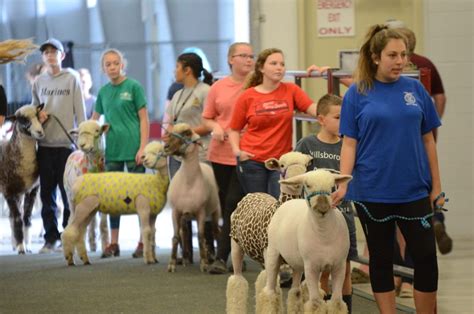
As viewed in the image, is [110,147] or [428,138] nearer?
[428,138]

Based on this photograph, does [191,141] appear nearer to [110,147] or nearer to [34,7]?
[110,147]

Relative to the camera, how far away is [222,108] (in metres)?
7.64

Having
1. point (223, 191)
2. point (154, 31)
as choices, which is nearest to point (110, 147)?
point (223, 191)

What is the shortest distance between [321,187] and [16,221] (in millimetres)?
5180

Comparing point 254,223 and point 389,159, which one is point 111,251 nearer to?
point 254,223

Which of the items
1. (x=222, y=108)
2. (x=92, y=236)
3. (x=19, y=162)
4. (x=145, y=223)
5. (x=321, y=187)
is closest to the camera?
(x=321, y=187)

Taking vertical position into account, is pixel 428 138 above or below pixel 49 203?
above

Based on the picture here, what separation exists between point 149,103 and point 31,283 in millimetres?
5678

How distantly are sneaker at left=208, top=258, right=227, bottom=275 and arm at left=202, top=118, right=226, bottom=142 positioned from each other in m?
0.85

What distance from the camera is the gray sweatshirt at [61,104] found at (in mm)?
9367

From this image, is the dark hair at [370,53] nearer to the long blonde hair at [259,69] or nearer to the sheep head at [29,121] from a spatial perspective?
the long blonde hair at [259,69]

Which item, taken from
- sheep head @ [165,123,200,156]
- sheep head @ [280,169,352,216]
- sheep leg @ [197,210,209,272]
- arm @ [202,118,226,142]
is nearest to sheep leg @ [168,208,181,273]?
sheep leg @ [197,210,209,272]

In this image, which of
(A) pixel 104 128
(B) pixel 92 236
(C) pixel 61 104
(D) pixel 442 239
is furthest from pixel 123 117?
(D) pixel 442 239

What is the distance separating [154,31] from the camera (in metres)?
12.7
